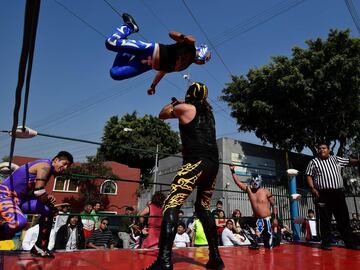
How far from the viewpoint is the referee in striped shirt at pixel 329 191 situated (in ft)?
14.1

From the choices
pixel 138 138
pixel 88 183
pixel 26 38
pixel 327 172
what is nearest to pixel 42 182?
pixel 26 38

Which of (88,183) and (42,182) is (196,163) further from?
(88,183)

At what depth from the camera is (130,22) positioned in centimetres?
300

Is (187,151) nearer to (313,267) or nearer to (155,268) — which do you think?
(155,268)

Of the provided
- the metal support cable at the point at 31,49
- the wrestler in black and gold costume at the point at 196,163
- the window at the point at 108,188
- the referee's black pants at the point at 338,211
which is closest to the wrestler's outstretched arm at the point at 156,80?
the wrestler in black and gold costume at the point at 196,163

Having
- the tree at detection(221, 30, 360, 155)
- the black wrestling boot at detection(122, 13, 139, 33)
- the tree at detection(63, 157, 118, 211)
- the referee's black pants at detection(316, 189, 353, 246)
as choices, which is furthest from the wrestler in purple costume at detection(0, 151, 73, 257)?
the tree at detection(63, 157, 118, 211)

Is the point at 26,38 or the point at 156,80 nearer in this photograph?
the point at 26,38

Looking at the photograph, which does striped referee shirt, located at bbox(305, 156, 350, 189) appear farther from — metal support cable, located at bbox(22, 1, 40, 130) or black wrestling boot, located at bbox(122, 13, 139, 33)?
metal support cable, located at bbox(22, 1, 40, 130)

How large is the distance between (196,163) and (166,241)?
0.68m

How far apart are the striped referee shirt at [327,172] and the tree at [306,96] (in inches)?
494

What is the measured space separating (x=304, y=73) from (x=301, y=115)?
237cm

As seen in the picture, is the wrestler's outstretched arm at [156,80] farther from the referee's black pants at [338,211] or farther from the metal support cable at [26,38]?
the referee's black pants at [338,211]

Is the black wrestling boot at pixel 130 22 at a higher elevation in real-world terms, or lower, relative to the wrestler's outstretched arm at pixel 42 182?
higher

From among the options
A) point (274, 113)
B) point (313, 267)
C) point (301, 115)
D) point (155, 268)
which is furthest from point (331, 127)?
point (155, 268)
